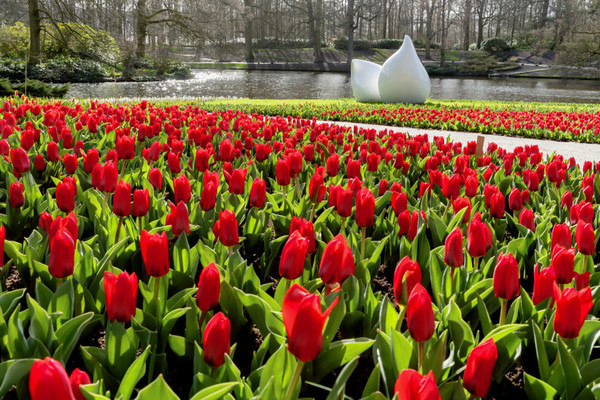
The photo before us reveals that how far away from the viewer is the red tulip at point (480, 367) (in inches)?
40.9

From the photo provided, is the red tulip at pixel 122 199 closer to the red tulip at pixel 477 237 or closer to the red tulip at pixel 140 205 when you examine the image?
the red tulip at pixel 140 205

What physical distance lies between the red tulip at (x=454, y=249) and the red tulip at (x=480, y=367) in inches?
25.7

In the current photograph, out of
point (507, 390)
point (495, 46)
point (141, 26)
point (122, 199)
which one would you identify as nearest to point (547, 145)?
point (507, 390)

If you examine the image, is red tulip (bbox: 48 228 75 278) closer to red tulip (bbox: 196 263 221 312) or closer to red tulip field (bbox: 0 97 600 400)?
red tulip field (bbox: 0 97 600 400)

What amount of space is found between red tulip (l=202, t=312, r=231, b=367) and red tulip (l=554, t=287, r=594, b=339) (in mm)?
801

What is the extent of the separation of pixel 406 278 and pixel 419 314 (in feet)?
0.77

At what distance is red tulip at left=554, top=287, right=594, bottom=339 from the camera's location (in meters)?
1.21

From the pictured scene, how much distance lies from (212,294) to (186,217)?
A: 2.14 ft

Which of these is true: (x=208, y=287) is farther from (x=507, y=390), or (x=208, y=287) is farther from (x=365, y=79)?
(x=365, y=79)

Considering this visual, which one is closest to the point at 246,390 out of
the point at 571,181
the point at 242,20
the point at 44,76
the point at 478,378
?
the point at 478,378

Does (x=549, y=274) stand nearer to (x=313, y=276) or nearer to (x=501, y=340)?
(x=501, y=340)

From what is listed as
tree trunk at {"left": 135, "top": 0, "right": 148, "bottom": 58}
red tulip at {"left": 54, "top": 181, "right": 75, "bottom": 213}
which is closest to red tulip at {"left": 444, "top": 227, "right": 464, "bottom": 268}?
red tulip at {"left": 54, "top": 181, "right": 75, "bottom": 213}

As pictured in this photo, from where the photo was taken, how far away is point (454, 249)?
1.69 metres

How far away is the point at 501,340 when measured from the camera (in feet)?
4.78
